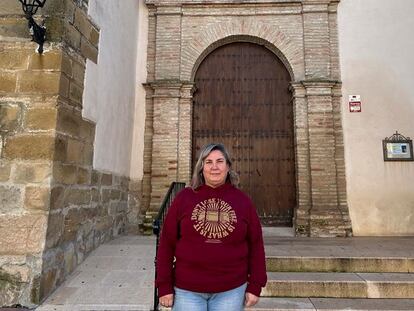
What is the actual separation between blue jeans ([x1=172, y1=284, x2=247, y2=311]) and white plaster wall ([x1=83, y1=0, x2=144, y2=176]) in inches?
114

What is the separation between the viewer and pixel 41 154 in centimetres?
330

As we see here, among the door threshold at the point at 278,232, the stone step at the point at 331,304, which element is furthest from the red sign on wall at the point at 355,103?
the stone step at the point at 331,304

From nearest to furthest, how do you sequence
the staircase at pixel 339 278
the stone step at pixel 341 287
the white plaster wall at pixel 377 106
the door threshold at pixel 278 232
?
1. the staircase at pixel 339 278
2. the stone step at pixel 341 287
3. the door threshold at pixel 278 232
4. the white plaster wall at pixel 377 106

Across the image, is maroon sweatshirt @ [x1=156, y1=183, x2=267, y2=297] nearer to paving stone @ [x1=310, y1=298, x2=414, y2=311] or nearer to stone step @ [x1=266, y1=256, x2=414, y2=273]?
paving stone @ [x1=310, y1=298, x2=414, y2=311]

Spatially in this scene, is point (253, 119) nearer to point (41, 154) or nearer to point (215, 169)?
point (41, 154)

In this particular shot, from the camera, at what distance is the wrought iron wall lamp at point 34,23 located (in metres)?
3.23

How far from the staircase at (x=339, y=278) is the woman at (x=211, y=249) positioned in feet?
4.69

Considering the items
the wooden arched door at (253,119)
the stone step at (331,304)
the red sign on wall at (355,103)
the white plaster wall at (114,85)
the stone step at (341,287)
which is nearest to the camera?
the stone step at (331,304)

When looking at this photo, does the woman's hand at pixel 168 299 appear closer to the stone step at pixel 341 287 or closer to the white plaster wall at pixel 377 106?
the stone step at pixel 341 287

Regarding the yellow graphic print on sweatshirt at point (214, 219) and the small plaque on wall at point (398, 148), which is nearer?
the yellow graphic print on sweatshirt at point (214, 219)

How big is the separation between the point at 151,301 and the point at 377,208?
442 centimetres

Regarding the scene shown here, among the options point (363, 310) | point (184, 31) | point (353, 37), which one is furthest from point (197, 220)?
point (353, 37)

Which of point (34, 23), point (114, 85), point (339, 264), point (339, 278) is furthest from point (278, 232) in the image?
point (34, 23)

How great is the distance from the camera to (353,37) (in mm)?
6340
